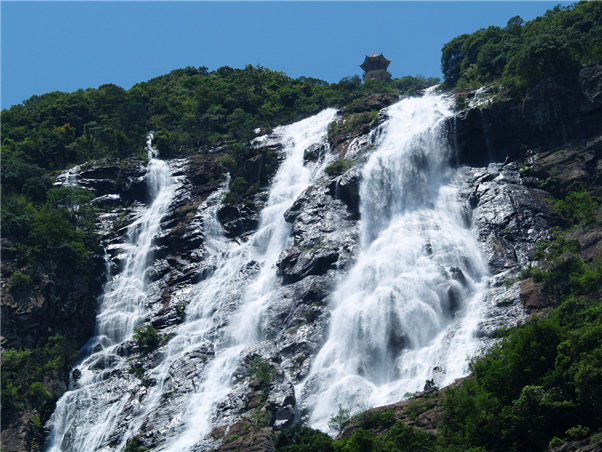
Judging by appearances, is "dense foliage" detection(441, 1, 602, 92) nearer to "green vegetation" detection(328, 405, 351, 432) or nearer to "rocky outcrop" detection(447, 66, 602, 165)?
"rocky outcrop" detection(447, 66, 602, 165)

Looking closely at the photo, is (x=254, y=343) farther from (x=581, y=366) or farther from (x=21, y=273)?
(x=581, y=366)

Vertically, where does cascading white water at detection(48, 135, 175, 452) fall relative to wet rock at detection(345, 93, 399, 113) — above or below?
below

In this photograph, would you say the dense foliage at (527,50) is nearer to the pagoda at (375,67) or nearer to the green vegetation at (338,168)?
the green vegetation at (338,168)

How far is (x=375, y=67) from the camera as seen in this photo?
103 metres

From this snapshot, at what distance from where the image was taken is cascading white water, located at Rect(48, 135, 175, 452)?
1629 inches

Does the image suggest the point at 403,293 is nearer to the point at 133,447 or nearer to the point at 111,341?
the point at 133,447

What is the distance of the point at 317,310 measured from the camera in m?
43.9

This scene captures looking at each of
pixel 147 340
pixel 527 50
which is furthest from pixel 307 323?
pixel 527 50

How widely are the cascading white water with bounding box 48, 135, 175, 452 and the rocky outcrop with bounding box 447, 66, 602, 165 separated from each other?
87.0 feet

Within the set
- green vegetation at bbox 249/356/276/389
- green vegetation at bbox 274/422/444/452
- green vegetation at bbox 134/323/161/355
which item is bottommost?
green vegetation at bbox 274/422/444/452

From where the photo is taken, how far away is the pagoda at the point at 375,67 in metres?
102

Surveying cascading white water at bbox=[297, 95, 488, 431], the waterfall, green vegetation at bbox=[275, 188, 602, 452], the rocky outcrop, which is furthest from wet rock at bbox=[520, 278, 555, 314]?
the rocky outcrop

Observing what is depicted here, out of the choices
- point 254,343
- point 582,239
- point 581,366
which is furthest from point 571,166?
Answer: point 581,366

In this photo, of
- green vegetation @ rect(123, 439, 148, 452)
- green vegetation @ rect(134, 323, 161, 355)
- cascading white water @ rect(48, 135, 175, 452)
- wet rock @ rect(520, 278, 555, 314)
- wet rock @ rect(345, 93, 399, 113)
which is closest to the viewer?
Answer: green vegetation @ rect(123, 439, 148, 452)
